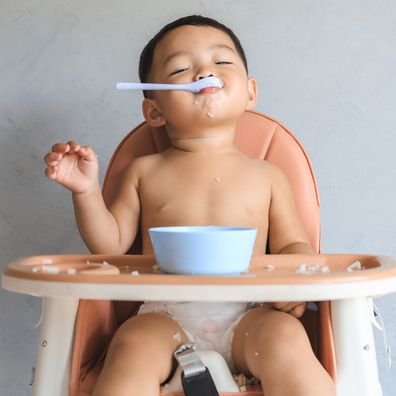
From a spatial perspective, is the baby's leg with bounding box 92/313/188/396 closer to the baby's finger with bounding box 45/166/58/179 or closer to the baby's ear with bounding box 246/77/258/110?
the baby's finger with bounding box 45/166/58/179

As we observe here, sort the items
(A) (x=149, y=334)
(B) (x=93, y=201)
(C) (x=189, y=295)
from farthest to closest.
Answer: (B) (x=93, y=201) → (A) (x=149, y=334) → (C) (x=189, y=295)

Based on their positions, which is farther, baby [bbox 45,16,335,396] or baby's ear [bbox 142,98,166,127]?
baby's ear [bbox 142,98,166,127]

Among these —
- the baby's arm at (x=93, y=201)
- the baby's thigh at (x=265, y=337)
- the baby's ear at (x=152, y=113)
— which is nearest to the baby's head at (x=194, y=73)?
the baby's ear at (x=152, y=113)

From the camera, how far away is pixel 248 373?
3.39 ft

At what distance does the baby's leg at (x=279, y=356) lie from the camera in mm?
918

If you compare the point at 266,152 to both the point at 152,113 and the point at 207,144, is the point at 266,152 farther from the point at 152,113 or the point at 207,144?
the point at 152,113

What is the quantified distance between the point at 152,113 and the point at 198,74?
0.14m

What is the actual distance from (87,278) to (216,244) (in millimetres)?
162

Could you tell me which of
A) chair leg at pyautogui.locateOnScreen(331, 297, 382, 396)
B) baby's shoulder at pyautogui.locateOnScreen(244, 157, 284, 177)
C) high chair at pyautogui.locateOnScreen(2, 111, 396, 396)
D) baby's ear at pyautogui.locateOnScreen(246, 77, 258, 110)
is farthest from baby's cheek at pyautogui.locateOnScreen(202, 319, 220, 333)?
baby's ear at pyautogui.locateOnScreen(246, 77, 258, 110)

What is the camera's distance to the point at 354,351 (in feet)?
3.09

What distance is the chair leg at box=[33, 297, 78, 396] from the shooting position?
38.4 inches

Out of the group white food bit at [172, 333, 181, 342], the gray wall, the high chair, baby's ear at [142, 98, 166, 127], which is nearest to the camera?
the high chair

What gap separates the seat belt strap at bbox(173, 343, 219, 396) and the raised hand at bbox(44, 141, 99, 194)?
0.32 m

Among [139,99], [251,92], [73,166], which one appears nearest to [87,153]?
[73,166]
